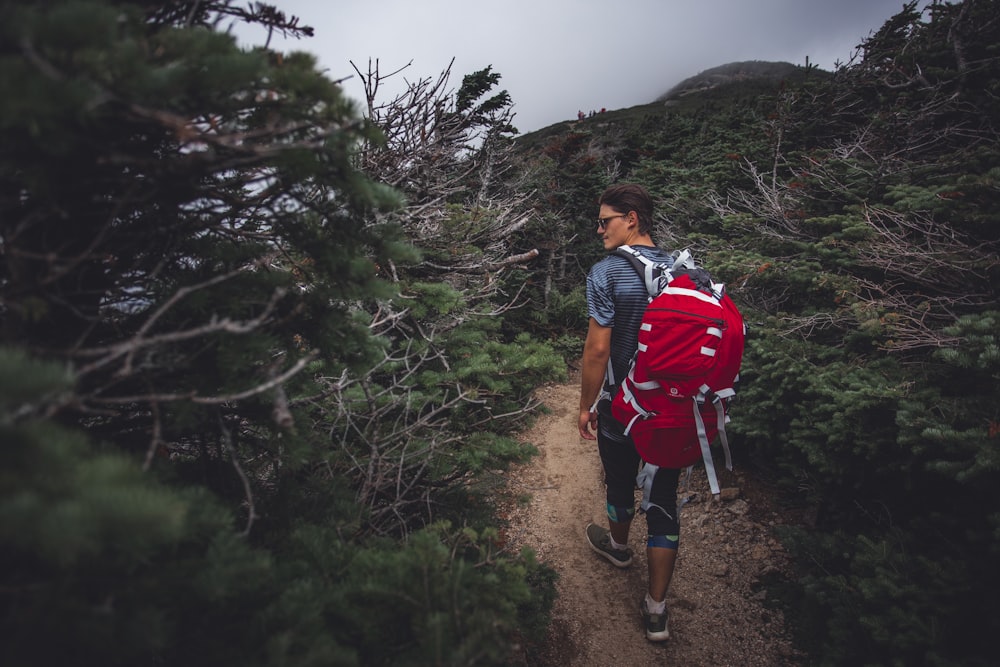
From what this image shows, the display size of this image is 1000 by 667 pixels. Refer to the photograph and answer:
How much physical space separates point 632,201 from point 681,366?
3.78 ft

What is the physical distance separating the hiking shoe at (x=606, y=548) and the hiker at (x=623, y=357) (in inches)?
19.0

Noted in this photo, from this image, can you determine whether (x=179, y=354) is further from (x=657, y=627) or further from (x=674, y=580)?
(x=674, y=580)

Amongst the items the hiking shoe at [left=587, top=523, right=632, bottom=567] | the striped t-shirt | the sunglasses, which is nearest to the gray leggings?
the hiking shoe at [left=587, top=523, right=632, bottom=567]

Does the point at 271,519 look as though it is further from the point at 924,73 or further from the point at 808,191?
the point at 924,73

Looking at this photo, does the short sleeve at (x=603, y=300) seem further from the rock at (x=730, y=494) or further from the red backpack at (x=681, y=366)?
the rock at (x=730, y=494)

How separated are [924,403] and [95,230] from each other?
4.40 m

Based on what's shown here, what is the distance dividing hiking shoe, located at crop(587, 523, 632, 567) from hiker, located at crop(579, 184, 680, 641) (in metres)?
0.48

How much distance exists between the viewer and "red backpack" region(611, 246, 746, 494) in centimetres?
235

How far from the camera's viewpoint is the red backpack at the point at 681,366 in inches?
92.4

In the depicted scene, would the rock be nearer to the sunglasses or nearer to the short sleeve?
the short sleeve

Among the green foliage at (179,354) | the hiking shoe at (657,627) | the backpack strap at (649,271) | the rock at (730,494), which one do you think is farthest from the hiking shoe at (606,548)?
the backpack strap at (649,271)

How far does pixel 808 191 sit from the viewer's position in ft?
18.1

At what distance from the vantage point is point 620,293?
271cm

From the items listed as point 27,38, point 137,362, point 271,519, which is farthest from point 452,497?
point 27,38
